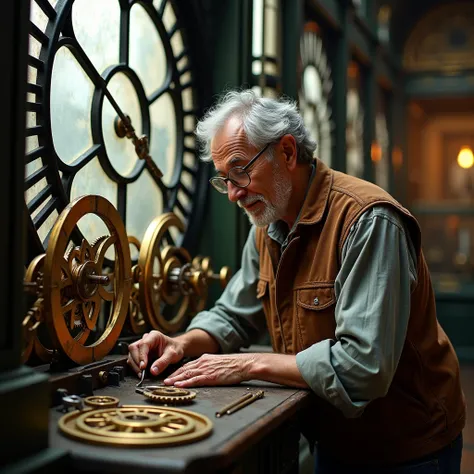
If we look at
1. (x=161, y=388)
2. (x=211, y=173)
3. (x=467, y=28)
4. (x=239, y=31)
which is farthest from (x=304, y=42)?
(x=467, y=28)

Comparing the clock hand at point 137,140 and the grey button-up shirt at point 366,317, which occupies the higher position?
the clock hand at point 137,140

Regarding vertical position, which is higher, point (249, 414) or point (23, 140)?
point (23, 140)

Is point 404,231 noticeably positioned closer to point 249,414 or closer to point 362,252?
point 362,252

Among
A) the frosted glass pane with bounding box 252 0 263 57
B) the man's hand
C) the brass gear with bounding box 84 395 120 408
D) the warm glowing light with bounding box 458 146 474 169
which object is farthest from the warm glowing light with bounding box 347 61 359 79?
the brass gear with bounding box 84 395 120 408

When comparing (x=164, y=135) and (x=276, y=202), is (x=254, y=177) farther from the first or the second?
(x=164, y=135)

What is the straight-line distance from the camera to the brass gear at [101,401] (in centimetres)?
201

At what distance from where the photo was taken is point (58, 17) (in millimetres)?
2623

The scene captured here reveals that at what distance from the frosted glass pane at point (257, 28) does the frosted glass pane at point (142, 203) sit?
3.84 feet

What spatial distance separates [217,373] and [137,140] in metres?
1.18

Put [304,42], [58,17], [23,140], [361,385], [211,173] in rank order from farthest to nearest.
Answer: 1. [304,42]
2. [211,173]
3. [58,17]
4. [361,385]
5. [23,140]

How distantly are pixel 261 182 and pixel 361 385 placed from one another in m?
0.81

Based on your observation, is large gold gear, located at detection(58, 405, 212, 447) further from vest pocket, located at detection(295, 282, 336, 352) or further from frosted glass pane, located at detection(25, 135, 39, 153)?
frosted glass pane, located at detection(25, 135, 39, 153)

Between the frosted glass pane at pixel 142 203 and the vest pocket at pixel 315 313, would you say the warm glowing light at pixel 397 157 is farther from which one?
the vest pocket at pixel 315 313

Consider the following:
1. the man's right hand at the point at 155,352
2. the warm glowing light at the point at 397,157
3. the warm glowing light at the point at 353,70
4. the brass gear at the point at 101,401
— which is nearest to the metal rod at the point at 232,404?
the brass gear at the point at 101,401
